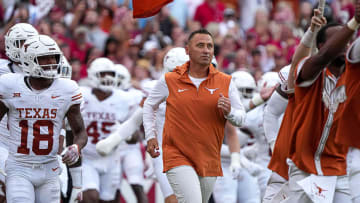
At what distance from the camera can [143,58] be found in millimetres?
14984

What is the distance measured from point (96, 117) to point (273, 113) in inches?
126

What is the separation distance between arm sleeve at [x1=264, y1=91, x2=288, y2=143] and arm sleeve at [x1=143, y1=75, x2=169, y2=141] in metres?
1.08

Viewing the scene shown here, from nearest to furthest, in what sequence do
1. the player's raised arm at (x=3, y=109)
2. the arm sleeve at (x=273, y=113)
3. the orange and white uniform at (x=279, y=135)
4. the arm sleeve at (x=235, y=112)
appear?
the orange and white uniform at (x=279, y=135), the player's raised arm at (x=3, y=109), the arm sleeve at (x=235, y=112), the arm sleeve at (x=273, y=113)

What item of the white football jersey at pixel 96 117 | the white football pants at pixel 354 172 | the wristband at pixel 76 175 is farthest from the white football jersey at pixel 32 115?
the white football jersey at pixel 96 117

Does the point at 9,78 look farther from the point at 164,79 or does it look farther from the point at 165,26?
the point at 165,26

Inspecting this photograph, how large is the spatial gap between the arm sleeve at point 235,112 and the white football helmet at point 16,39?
2364mm

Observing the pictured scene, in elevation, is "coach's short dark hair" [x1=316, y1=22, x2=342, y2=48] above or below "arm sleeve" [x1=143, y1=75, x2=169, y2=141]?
above

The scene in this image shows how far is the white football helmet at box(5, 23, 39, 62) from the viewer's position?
798 centimetres

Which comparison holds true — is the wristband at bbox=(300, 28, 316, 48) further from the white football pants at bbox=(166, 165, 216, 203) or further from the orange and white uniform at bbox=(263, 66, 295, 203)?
the white football pants at bbox=(166, 165, 216, 203)

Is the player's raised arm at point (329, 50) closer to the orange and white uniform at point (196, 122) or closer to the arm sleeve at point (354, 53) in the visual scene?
the arm sleeve at point (354, 53)

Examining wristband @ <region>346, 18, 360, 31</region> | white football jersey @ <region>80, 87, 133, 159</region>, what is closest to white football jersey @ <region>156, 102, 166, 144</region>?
white football jersey @ <region>80, 87, 133, 159</region>

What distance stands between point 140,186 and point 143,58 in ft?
15.5

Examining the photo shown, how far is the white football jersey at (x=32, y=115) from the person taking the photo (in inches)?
269

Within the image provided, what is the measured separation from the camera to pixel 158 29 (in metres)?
15.8
